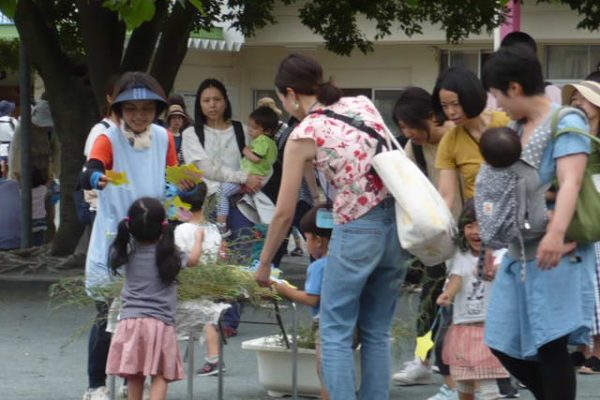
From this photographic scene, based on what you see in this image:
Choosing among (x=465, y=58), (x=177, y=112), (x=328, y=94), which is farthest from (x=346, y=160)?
(x=465, y=58)

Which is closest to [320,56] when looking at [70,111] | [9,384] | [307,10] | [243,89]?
[243,89]

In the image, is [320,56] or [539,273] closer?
[539,273]

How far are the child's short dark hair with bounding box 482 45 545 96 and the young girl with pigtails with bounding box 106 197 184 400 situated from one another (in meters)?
1.93

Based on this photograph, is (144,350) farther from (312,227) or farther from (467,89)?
(467,89)

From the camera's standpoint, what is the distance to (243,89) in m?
30.5

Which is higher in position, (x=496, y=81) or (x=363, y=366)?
(x=496, y=81)

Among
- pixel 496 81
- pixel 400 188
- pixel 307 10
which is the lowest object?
pixel 400 188

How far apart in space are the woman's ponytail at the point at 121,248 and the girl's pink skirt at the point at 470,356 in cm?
172

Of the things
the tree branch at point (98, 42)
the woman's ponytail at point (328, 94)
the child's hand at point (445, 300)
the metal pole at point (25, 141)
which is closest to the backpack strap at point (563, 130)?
the woman's ponytail at point (328, 94)

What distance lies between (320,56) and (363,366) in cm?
2242

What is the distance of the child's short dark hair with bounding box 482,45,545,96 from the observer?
6.24m

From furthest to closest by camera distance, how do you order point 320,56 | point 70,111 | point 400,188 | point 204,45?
point 320,56
point 204,45
point 70,111
point 400,188

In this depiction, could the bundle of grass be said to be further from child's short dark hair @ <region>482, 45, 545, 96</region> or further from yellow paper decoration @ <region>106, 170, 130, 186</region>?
child's short dark hair @ <region>482, 45, 545, 96</region>

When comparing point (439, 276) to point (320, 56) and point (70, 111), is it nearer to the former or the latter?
point (70, 111)
